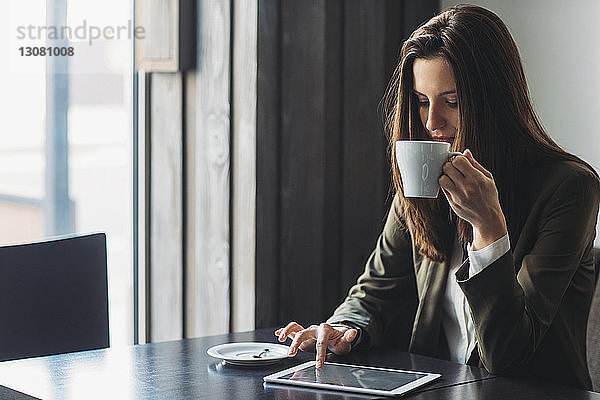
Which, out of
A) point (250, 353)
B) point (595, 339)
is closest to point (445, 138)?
point (250, 353)

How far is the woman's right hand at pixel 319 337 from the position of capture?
1807 millimetres

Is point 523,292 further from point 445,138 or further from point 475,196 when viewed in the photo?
point 445,138

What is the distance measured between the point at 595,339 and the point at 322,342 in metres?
0.81

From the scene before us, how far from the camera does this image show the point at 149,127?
113 inches

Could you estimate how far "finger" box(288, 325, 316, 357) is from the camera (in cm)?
180

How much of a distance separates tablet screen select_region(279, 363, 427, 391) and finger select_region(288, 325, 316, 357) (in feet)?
A: 0.24

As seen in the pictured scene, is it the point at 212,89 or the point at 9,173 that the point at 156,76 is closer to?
the point at 212,89

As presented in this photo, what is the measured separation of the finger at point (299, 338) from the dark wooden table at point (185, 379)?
0.06ft

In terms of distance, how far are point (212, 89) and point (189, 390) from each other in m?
1.30

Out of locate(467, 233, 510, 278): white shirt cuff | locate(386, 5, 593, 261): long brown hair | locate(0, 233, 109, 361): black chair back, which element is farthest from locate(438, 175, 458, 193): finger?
locate(0, 233, 109, 361): black chair back

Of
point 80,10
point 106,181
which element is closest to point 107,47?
point 80,10

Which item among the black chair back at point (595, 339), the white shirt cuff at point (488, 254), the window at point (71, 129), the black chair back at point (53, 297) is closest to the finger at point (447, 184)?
the white shirt cuff at point (488, 254)

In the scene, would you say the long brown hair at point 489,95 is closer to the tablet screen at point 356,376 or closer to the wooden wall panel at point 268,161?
the tablet screen at point 356,376

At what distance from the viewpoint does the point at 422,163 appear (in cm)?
166
